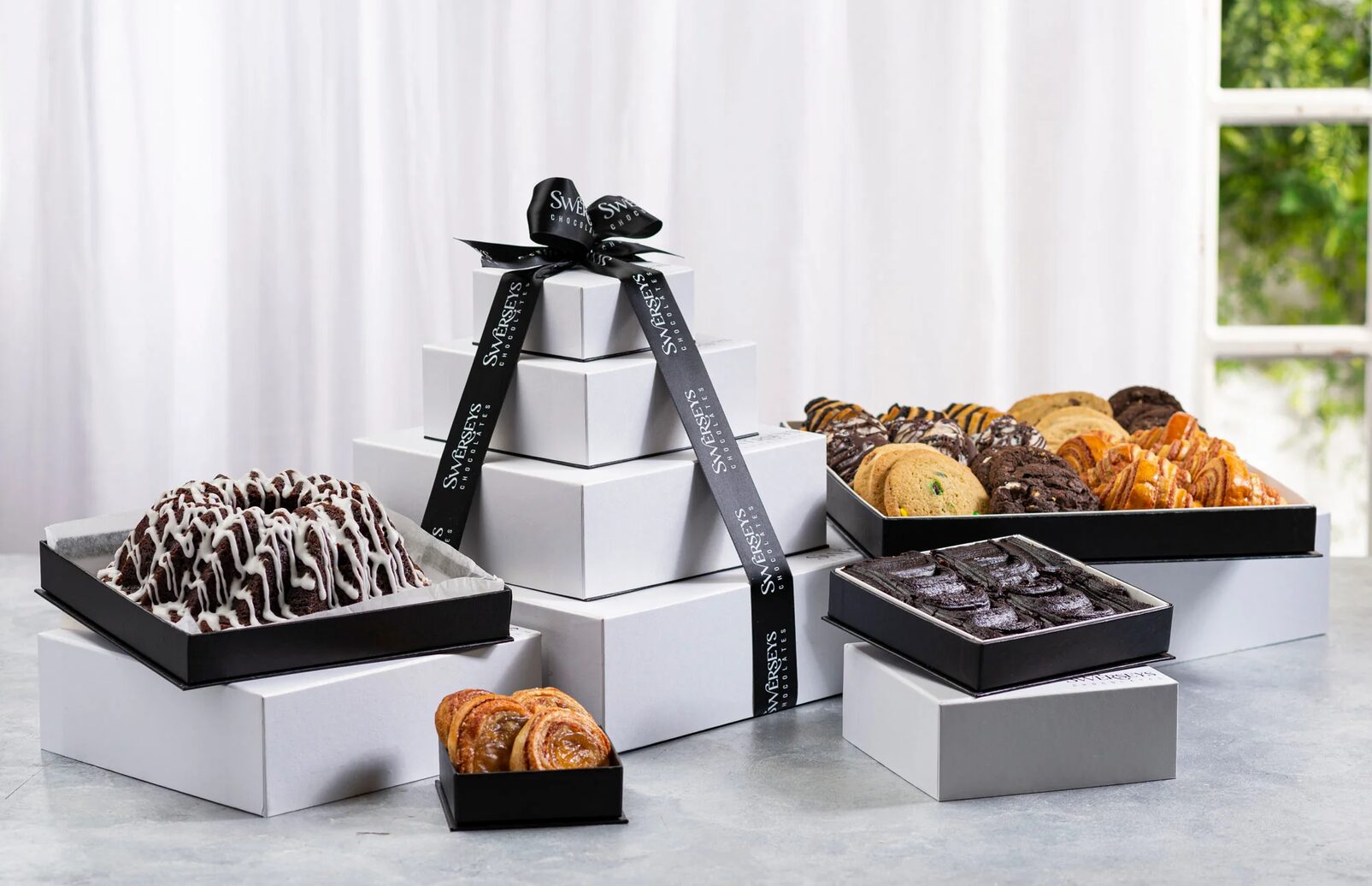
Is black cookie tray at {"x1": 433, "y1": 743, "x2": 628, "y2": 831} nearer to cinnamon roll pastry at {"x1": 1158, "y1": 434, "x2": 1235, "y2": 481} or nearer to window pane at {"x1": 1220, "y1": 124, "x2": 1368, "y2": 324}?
cinnamon roll pastry at {"x1": 1158, "y1": 434, "x2": 1235, "y2": 481}

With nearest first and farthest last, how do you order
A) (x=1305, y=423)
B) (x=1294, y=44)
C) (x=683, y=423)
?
(x=683, y=423), (x=1294, y=44), (x=1305, y=423)

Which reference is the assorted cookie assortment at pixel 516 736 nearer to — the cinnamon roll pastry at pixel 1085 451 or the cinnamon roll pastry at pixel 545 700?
the cinnamon roll pastry at pixel 545 700

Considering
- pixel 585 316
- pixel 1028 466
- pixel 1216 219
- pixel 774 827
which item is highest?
pixel 1216 219

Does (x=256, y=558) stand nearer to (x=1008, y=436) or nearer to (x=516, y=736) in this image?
(x=516, y=736)

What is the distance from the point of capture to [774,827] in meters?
1.23

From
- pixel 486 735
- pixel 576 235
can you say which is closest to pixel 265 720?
pixel 486 735

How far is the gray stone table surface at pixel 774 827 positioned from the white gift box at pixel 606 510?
178 mm

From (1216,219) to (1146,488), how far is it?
162 cm

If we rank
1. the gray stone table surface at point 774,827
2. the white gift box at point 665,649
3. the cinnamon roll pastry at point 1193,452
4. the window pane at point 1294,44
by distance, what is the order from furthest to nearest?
1. the window pane at point 1294,44
2. the cinnamon roll pastry at point 1193,452
3. the white gift box at point 665,649
4. the gray stone table surface at point 774,827

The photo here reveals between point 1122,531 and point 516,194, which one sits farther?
point 516,194

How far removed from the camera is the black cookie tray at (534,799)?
3.97ft

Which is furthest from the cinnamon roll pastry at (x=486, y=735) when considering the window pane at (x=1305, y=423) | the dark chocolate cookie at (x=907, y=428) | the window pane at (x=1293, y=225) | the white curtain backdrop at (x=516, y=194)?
the window pane at (x=1293, y=225)

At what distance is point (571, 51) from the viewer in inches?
109

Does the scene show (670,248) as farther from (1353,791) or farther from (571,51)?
(1353,791)
